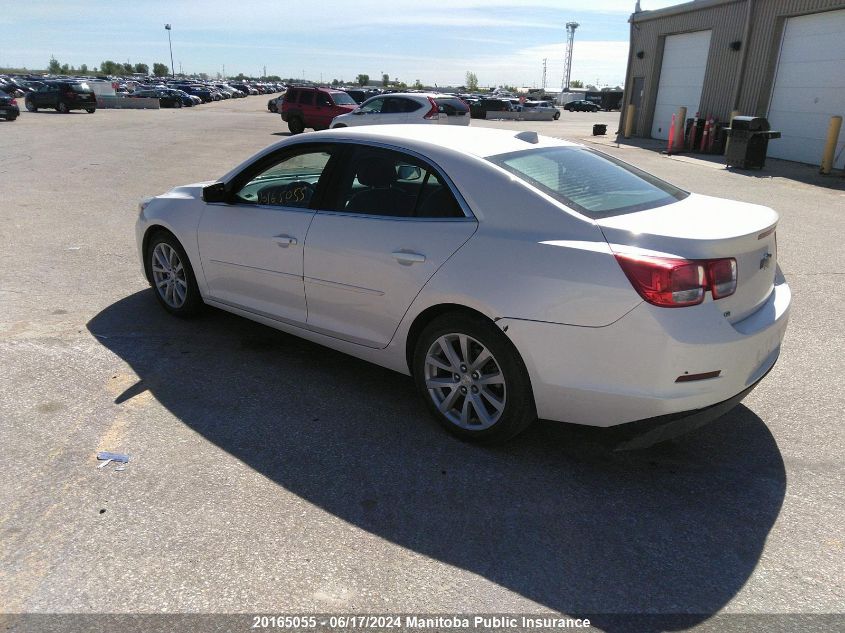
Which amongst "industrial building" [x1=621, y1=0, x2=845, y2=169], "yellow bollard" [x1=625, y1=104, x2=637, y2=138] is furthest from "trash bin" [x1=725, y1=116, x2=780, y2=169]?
"yellow bollard" [x1=625, y1=104, x2=637, y2=138]

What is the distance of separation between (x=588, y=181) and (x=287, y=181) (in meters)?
2.15

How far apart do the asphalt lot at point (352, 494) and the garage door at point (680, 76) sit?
2131 cm

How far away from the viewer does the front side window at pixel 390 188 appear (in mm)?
3541

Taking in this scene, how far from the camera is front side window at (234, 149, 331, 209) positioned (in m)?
4.20

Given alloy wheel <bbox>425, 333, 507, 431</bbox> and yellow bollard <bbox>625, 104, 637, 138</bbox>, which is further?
yellow bollard <bbox>625, 104, 637, 138</bbox>

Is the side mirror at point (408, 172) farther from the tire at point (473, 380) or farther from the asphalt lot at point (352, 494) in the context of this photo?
the asphalt lot at point (352, 494)

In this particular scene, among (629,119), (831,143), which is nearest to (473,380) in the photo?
(831,143)

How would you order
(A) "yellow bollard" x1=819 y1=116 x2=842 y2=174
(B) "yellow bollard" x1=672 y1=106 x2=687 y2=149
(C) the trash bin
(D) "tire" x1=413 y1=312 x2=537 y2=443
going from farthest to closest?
(B) "yellow bollard" x1=672 y1=106 x2=687 y2=149 → (C) the trash bin → (A) "yellow bollard" x1=819 y1=116 x2=842 y2=174 → (D) "tire" x1=413 y1=312 x2=537 y2=443

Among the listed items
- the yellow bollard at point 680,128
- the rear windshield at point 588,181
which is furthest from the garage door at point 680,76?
the rear windshield at point 588,181

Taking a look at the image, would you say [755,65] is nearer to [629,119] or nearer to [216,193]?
[629,119]

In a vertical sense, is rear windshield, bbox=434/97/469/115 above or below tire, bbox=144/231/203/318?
above

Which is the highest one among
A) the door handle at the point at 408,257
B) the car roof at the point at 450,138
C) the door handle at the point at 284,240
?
the car roof at the point at 450,138

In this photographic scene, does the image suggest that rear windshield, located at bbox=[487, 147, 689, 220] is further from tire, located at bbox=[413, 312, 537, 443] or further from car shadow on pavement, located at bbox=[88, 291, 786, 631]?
car shadow on pavement, located at bbox=[88, 291, 786, 631]

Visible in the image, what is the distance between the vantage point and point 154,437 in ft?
11.5
